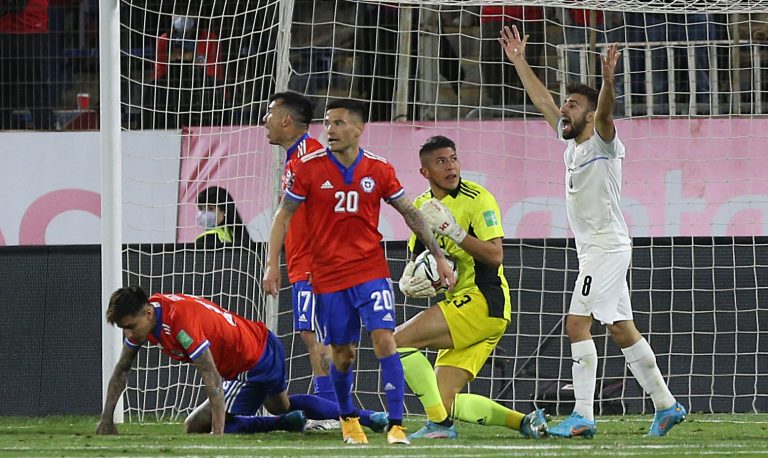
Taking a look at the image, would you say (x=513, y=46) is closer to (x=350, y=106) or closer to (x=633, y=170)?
(x=350, y=106)

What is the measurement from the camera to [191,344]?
22.7ft

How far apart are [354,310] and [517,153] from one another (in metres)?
4.80

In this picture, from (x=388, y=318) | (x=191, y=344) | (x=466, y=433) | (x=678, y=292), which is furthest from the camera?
(x=678, y=292)

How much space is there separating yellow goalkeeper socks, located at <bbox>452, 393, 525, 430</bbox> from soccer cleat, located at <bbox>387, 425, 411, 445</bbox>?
2.49 ft

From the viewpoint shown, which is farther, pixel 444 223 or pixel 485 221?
pixel 485 221

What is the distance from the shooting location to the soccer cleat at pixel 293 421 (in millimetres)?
7398

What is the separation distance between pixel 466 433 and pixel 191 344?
1618 mm

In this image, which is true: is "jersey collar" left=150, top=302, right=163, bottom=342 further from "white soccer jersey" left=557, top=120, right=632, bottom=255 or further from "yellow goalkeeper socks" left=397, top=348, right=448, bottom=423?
"white soccer jersey" left=557, top=120, right=632, bottom=255

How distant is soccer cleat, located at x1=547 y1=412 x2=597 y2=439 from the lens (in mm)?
6875

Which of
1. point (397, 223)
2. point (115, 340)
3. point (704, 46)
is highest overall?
point (704, 46)

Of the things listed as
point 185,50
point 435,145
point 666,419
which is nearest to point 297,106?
point 435,145

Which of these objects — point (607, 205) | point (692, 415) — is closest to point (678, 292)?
point (692, 415)

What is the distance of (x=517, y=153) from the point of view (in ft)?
36.6

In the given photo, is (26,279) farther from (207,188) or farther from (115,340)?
(115,340)
